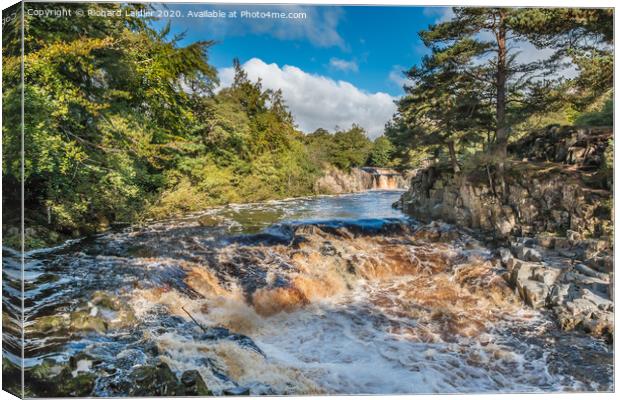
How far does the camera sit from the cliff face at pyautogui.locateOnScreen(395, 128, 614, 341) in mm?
3482

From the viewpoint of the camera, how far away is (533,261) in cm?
439

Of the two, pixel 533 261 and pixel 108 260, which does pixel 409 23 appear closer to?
pixel 533 261

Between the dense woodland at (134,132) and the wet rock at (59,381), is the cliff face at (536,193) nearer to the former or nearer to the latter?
the dense woodland at (134,132)

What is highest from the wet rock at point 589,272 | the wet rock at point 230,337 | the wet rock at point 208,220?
the wet rock at point 208,220

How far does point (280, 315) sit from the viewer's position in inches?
145

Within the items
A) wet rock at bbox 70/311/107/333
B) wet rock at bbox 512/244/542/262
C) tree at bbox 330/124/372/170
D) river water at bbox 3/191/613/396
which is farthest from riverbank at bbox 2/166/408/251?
wet rock at bbox 512/244/542/262

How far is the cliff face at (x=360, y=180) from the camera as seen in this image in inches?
196

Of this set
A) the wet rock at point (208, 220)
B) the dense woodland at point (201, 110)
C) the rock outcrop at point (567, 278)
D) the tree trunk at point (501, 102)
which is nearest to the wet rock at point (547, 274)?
the rock outcrop at point (567, 278)

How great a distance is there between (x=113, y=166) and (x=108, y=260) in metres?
0.96

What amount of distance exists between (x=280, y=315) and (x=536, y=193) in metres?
3.71

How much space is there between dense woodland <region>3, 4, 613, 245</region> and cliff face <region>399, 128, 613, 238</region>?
320mm

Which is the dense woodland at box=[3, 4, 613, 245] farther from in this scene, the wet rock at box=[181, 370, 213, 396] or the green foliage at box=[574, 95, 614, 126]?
the wet rock at box=[181, 370, 213, 396]

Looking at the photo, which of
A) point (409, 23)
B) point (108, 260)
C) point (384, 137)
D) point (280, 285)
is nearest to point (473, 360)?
point (280, 285)

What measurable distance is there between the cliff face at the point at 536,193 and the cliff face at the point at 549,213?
0.01m
